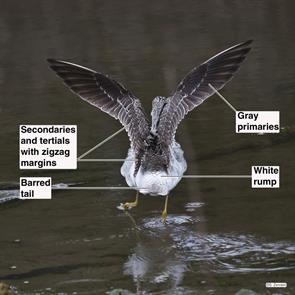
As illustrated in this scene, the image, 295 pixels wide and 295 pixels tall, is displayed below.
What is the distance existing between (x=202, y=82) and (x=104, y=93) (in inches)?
43.4

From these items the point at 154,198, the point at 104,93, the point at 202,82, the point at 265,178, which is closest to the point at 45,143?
the point at 104,93

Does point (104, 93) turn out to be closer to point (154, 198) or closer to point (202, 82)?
point (202, 82)

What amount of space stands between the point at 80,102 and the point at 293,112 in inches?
133

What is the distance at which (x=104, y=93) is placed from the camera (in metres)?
10.3

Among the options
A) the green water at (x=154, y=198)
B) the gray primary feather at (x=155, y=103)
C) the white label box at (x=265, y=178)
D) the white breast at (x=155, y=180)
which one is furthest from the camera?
the white label box at (x=265, y=178)

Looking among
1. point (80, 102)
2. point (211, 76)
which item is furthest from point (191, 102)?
point (80, 102)

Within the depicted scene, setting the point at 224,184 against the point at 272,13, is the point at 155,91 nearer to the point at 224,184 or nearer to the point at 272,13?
the point at 224,184

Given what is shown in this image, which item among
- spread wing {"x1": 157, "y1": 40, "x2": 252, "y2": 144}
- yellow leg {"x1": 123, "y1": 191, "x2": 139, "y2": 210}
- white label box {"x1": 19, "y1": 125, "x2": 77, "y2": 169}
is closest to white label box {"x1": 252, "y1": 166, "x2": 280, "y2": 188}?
spread wing {"x1": 157, "y1": 40, "x2": 252, "y2": 144}

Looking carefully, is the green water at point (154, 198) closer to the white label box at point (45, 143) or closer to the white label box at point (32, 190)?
the white label box at point (32, 190)

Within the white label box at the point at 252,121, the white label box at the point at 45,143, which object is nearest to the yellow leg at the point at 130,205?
the white label box at the point at 45,143

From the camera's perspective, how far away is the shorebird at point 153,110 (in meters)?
9.56

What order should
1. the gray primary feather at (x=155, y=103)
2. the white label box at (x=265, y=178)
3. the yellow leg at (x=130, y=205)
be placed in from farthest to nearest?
the white label box at (x=265, y=178) → the yellow leg at (x=130, y=205) → the gray primary feather at (x=155, y=103)

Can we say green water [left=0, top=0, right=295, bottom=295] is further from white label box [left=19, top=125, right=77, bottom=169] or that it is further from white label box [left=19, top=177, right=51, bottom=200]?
white label box [left=19, top=125, right=77, bottom=169]

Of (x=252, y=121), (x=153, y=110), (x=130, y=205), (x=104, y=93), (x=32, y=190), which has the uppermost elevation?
(x=104, y=93)
